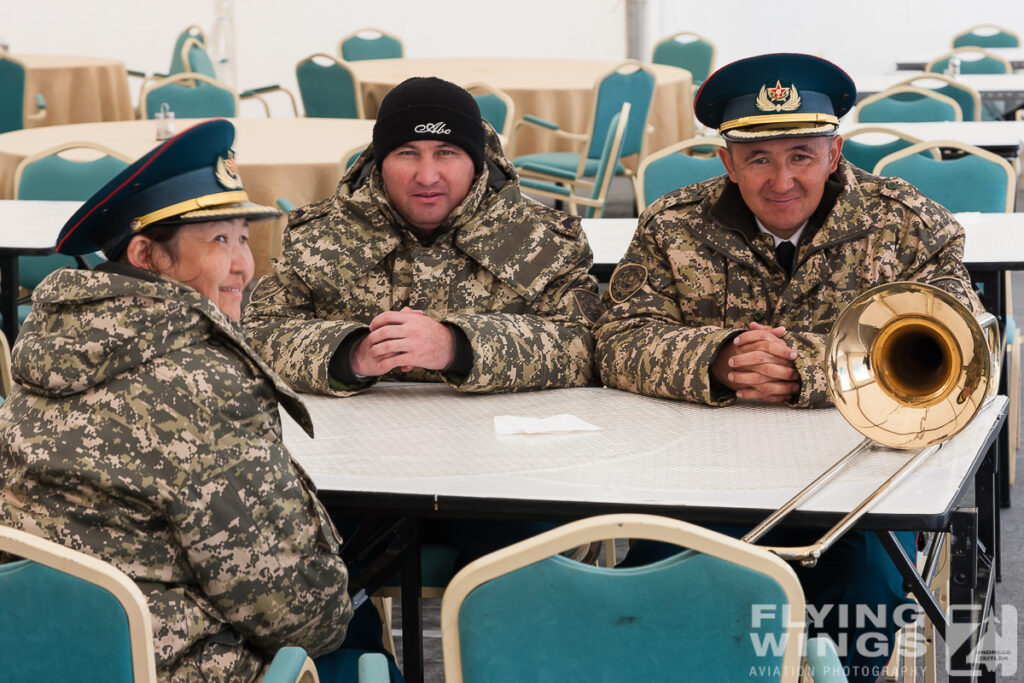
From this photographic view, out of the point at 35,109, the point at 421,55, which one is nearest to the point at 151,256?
the point at 35,109

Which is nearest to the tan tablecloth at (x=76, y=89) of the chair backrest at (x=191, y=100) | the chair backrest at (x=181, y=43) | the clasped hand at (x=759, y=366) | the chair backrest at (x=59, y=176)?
the chair backrest at (x=181, y=43)

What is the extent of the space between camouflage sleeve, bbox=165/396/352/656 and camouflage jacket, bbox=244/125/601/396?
0.89 m

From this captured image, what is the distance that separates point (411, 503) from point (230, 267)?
45cm

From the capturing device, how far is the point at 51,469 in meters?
1.59

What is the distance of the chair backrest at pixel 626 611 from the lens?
138cm

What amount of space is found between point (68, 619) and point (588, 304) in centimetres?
150

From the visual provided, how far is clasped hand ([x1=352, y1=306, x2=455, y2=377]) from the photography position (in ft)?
7.89

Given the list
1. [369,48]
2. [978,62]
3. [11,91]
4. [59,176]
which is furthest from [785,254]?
[369,48]

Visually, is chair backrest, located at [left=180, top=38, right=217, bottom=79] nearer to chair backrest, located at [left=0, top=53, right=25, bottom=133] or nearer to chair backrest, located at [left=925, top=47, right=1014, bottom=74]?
chair backrest, located at [left=0, top=53, right=25, bottom=133]

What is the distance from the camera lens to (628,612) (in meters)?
1.40

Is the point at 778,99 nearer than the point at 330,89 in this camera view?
Yes

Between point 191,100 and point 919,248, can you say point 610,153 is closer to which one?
point 191,100

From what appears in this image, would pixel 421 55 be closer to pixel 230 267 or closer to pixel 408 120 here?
pixel 408 120

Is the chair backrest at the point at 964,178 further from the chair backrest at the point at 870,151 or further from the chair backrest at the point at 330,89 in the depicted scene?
the chair backrest at the point at 330,89
